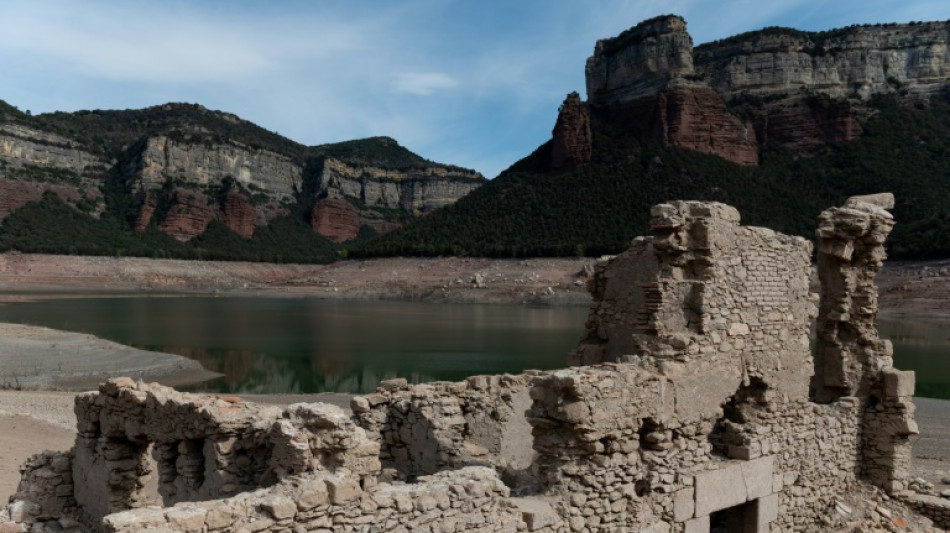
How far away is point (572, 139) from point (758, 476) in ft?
354

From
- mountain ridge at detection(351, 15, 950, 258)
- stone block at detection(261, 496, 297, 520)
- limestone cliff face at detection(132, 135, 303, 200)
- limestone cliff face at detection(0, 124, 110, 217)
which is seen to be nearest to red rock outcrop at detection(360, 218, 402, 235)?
limestone cliff face at detection(132, 135, 303, 200)

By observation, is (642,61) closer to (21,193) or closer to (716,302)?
(21,193)

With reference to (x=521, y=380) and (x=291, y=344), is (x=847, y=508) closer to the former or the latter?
(x=521, y=380)

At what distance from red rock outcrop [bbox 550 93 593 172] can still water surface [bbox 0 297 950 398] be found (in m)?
47.0

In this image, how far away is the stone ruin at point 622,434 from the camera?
6.18 m

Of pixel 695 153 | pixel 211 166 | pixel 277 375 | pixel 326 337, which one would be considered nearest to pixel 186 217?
pixel 211 166

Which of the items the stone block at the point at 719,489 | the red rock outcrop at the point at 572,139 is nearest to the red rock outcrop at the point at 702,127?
the red rock outcrop at the point at 572,139

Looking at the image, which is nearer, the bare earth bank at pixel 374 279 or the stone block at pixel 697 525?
the stone block at pixel 697 525

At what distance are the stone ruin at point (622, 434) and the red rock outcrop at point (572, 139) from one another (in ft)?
338

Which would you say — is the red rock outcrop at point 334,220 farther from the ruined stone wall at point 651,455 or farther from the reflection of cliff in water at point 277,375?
the ruined stone wall at point 651,455

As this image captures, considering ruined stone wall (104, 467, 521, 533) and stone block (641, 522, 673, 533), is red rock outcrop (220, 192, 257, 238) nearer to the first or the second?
stone block (641, 522, 673, 533)

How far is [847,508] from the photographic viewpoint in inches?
406

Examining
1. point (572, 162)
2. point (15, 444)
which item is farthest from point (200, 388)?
point (572, 162)

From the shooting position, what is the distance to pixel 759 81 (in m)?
126
